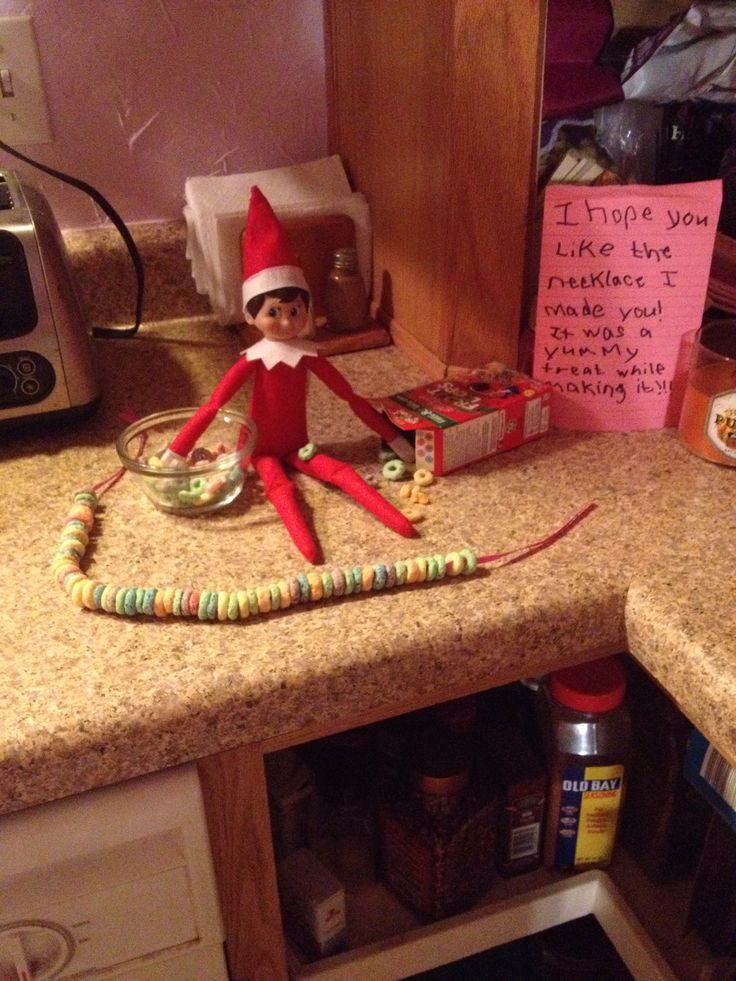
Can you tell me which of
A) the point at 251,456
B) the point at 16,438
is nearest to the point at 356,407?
the point at 251,456

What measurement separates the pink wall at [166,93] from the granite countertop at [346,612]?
15.4 inches

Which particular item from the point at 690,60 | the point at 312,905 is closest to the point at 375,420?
the point at 312,905

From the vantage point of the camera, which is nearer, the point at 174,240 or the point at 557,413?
the point at 557,413

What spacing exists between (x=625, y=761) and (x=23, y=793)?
1.66 ft

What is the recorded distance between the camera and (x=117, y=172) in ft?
3.22

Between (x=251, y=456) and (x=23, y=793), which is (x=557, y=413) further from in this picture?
(x=23, y=793)

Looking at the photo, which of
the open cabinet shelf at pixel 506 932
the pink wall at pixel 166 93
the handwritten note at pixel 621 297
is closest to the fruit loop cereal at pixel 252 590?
the handwritten note at pixel 621 297

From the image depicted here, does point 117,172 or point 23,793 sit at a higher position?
point 117,172

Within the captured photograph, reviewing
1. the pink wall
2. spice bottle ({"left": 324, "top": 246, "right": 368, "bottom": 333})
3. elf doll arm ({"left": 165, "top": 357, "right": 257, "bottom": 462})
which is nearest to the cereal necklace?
elf doll arm ({"left": 165, "top": 357, "right": 257, "bottom": 462})

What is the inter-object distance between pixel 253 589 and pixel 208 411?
0.61 ft

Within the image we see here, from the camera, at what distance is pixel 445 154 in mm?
753

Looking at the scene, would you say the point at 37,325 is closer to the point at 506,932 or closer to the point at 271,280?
the point at 271,280

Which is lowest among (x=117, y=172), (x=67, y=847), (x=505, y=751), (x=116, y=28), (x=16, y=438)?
(x=505, y=751)

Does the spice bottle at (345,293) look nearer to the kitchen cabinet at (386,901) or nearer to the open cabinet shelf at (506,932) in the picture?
the kitchen cabinet at (386,901)
